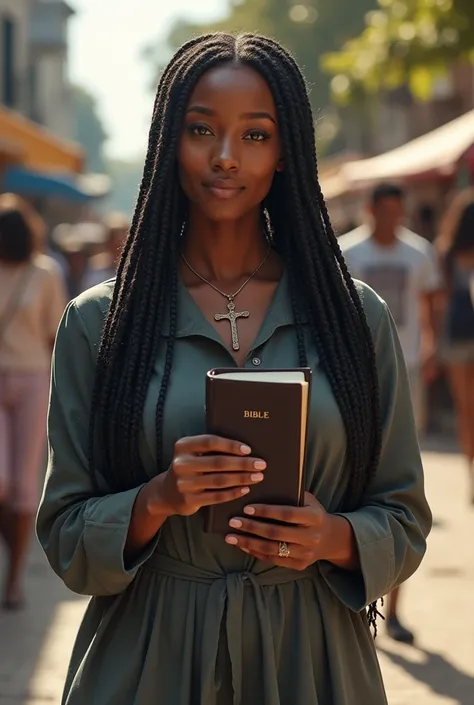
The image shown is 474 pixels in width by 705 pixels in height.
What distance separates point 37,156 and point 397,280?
15884 mm

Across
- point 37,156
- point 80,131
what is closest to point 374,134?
point 37,156

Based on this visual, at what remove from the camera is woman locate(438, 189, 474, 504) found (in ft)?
31.1

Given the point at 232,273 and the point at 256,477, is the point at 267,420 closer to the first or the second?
the point at 256,477

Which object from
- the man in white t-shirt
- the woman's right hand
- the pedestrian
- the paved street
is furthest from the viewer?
the pedestrian

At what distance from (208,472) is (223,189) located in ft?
1.94

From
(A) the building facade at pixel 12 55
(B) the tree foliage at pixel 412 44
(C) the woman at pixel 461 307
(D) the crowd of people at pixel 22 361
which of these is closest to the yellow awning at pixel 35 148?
(B) the tree foliage at pixel 412 44

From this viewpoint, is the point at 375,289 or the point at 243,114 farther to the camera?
the point at 375,289

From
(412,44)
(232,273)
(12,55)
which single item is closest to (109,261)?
(412,44)

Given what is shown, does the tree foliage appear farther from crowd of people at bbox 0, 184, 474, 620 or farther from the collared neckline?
the collared neckline

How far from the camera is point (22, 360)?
7.51 meters

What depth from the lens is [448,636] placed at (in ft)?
21.8

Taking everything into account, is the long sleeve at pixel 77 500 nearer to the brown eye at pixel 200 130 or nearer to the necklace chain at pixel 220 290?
the necklace chain at pixel 220 290

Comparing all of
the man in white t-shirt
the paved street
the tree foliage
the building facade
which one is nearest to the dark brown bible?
the paved street

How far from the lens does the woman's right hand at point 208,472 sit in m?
2.60
